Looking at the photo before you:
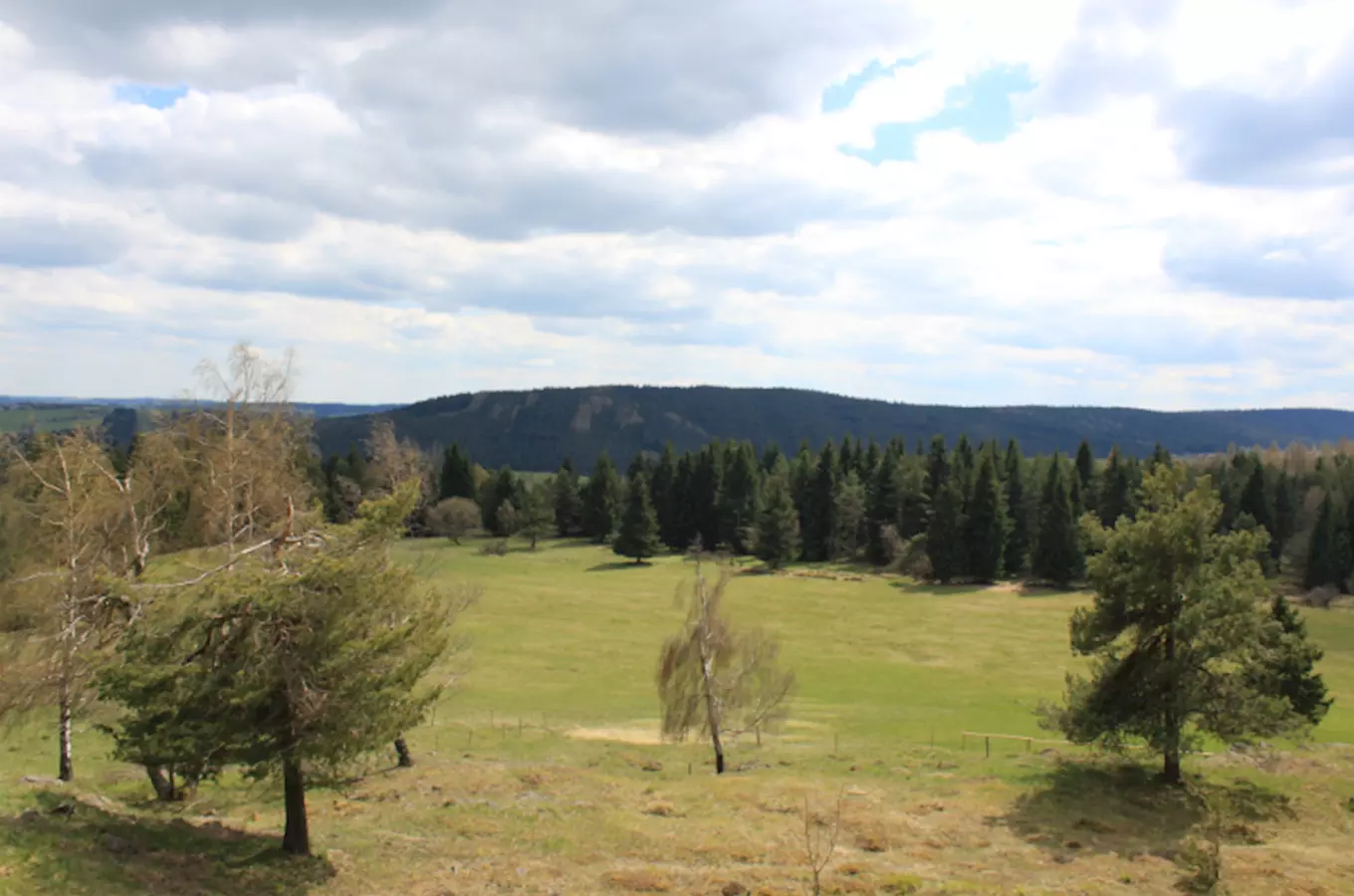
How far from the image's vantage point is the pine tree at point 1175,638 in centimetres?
2572

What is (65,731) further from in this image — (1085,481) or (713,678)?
(1085,481)

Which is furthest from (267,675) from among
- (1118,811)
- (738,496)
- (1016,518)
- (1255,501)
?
(1255,501)

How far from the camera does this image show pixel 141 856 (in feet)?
51.6

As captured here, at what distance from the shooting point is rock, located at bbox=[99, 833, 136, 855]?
15562 millimetres

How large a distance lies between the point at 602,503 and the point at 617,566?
80.7ft

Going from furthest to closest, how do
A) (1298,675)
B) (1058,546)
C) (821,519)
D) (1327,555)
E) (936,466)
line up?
(936,466) < (821,519) < (1058,546) < (1327,555) < (1298,675)

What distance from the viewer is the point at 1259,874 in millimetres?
19125

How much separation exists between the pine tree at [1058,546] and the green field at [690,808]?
114 ft

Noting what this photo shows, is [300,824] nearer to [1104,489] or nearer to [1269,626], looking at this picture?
[1269,626]

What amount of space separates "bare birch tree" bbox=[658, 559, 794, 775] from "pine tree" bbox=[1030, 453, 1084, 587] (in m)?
60.8

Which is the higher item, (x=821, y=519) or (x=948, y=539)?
(x=821, y=519)

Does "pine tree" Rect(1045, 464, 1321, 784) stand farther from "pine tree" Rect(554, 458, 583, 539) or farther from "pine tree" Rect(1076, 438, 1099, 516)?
"pine tree" Rect(554, 458, 583, 539)

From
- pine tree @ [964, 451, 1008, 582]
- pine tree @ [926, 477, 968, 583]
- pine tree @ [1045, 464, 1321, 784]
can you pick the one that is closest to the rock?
pine tree @ [1045, 464, 1321, 784]

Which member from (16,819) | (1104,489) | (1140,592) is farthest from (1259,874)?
(1104,489)
